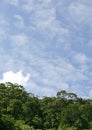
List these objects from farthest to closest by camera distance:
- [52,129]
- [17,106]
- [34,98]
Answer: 1. [34,98]
2. [17,106]
3. [52,129]

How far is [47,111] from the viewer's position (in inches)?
3812

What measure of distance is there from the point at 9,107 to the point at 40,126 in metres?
8.65

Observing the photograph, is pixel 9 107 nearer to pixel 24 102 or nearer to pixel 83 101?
pixel 24 102

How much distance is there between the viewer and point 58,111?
97.6m

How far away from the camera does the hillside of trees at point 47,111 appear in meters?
92.9

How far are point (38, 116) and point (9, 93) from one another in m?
10.4

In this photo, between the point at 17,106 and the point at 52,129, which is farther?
the point at 17,106

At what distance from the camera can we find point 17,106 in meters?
95.1

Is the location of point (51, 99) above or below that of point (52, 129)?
above

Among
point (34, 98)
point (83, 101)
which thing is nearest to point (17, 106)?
point (34, 98)

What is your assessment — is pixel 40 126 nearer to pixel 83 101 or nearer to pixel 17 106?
pixel 17 106

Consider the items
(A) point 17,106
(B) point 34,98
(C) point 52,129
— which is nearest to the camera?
(C) point 52,129

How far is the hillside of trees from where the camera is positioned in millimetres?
92938

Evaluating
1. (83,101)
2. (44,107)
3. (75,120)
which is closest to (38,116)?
(44,107)
